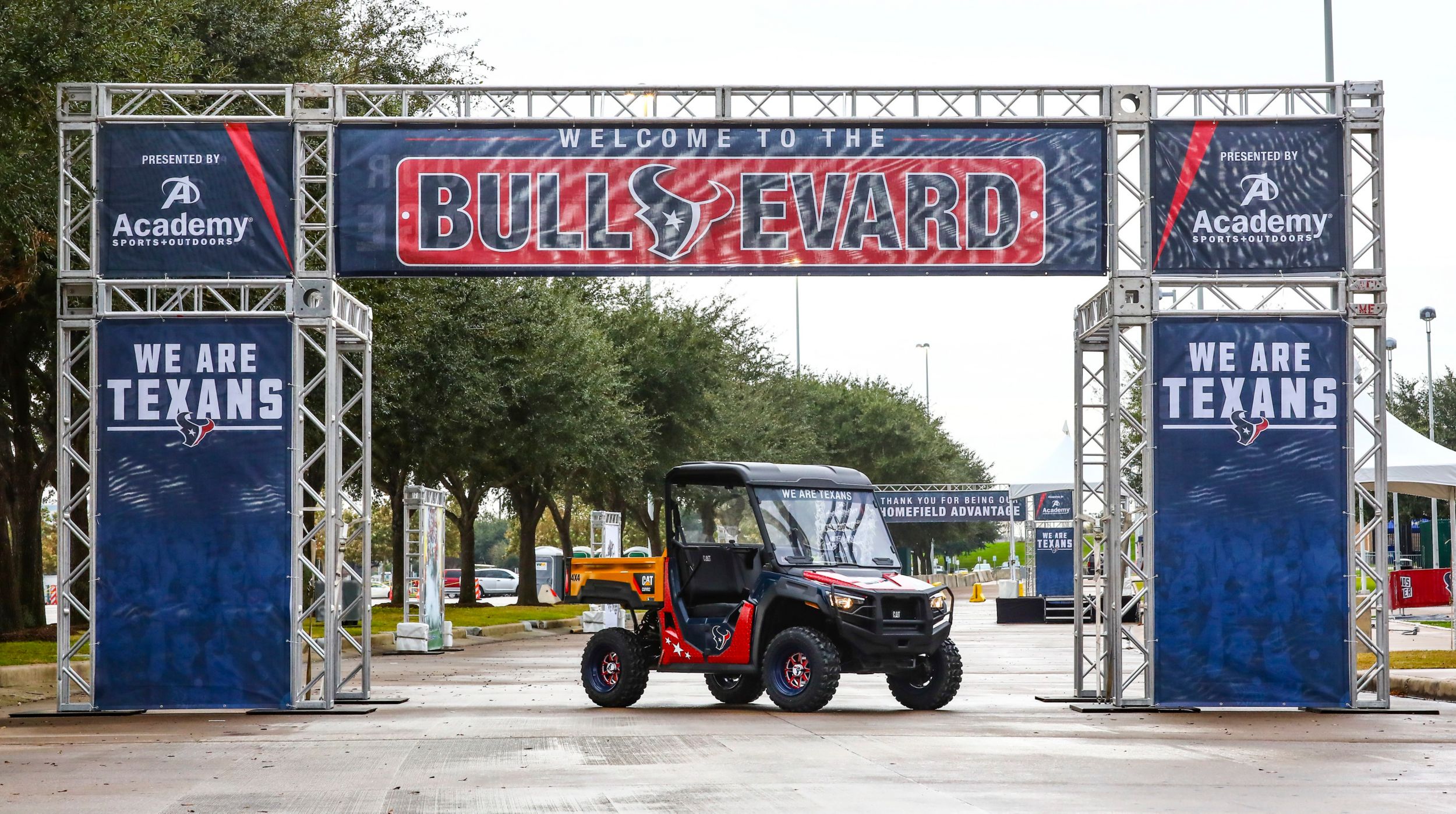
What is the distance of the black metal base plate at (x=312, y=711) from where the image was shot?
16.2 metres

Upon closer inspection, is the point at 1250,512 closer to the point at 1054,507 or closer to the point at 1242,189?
the point at 1242,189

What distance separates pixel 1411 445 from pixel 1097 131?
14388mm

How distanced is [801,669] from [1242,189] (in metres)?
6.38

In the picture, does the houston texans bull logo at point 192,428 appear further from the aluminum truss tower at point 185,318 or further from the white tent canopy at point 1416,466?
the white tent canopy at point 1416,466

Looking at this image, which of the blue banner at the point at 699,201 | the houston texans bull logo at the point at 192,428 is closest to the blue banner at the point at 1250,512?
the blue banner at the point at 699,201

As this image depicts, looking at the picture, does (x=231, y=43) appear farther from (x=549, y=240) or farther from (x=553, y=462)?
(x=553, y=462)

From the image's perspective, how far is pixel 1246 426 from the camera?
1666 centimetres

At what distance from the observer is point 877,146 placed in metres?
17.0

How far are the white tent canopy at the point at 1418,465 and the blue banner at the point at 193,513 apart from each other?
16915mm

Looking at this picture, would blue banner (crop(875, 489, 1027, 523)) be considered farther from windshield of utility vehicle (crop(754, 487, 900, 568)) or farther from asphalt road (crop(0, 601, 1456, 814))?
windshield of utility vehicle (crop(754, 487, 900, 568))

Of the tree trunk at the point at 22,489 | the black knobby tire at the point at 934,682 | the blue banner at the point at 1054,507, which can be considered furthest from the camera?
the blue banner at the point at 1054,507

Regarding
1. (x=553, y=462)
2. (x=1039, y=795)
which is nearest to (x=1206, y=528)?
(x=1039, y=795)

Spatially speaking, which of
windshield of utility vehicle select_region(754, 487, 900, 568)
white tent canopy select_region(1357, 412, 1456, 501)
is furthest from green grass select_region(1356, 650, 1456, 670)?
windshield of utility vehicle select_region(754, 487, 900, 568)

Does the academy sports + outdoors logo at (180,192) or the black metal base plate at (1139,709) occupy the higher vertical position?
the academy sports + outdoors logo at (180,192)
